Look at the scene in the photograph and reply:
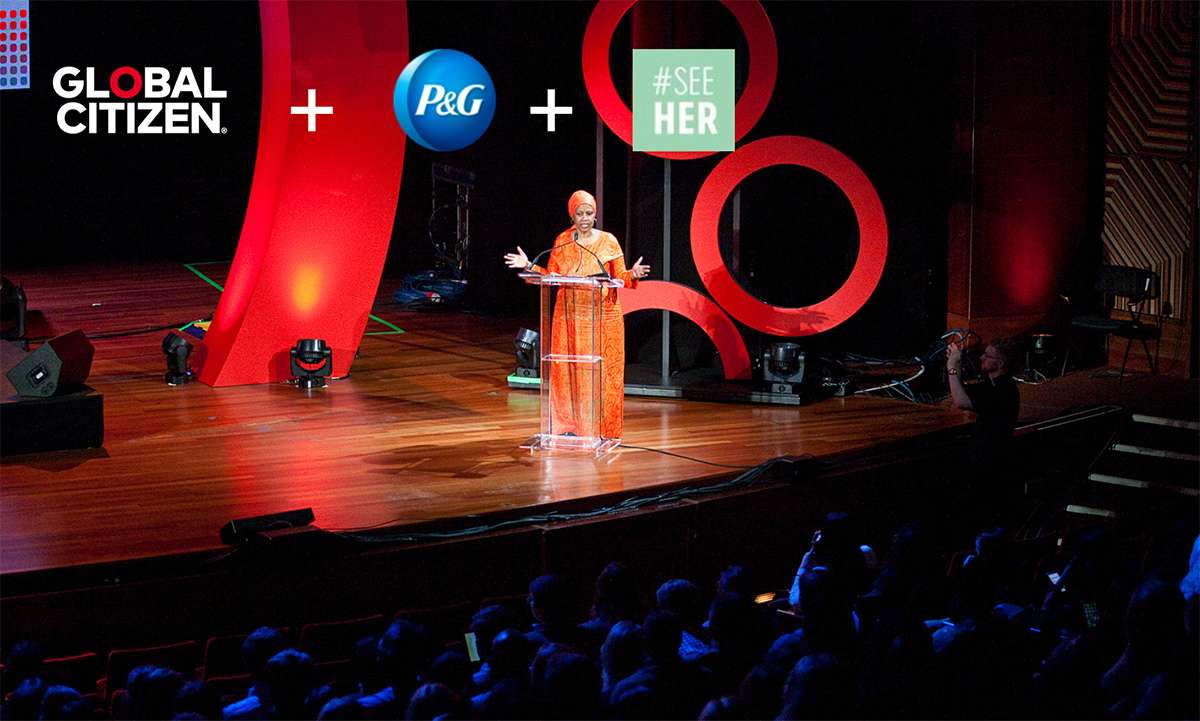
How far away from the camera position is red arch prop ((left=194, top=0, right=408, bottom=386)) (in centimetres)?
777

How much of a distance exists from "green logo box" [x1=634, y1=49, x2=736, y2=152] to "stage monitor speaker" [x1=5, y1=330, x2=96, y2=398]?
364 centimetres

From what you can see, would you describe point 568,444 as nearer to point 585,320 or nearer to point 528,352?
point 585,320

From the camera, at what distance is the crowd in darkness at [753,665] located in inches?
108

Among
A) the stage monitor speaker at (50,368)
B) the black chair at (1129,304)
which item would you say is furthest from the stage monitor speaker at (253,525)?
the black chair at (1129,304)

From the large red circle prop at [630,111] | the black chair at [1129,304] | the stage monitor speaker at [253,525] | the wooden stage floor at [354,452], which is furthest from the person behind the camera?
the black chair at [1129,304]

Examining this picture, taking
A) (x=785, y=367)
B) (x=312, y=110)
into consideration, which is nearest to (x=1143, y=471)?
(x=785, y=367)

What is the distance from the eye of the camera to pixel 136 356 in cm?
898

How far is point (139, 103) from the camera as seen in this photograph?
13.8m

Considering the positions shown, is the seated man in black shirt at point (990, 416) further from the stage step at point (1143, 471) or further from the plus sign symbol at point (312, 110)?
the plus sign symbol at point (312, 110)

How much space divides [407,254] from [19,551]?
35.3 ft

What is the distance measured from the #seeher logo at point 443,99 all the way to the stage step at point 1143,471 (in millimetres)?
4971

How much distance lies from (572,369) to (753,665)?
131 inches

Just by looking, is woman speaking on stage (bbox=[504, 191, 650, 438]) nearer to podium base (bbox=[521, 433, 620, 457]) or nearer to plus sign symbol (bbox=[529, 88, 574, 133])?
podium base (bbox=[521, 433, 620, 457])

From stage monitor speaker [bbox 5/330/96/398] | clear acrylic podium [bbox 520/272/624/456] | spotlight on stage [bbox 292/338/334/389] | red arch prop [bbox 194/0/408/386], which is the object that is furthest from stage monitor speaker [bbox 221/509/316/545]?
red arch prop [bbox 194/0/408/386]
